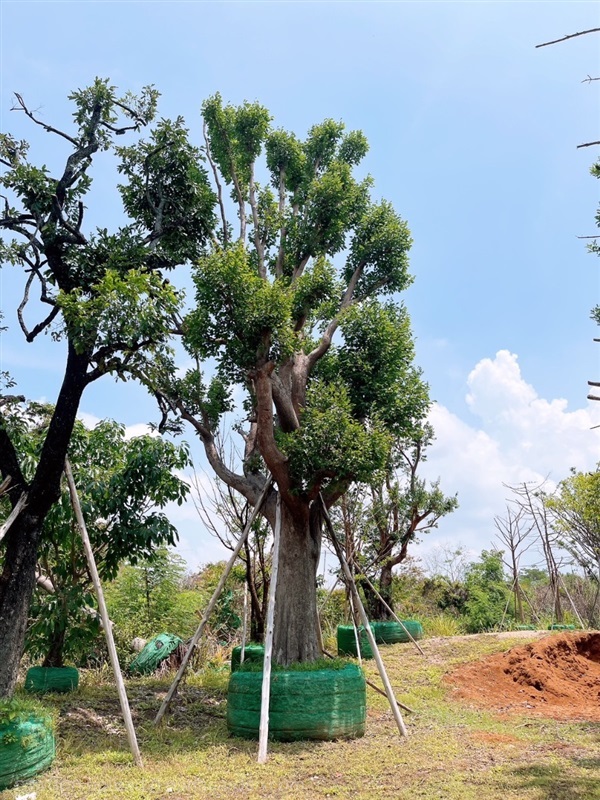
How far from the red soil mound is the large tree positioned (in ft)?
9.63

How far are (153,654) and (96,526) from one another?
120 inches

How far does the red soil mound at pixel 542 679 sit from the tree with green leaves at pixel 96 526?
479 centimetres

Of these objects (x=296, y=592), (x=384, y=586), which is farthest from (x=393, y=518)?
(x=296, y=592)

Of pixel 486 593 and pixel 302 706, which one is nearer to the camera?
pixel 302 706

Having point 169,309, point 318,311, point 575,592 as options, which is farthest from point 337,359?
point 575,592

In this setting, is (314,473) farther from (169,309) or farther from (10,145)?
(10,145)

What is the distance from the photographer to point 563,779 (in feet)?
15.1

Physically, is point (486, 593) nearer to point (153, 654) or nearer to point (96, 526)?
point (153, 654)

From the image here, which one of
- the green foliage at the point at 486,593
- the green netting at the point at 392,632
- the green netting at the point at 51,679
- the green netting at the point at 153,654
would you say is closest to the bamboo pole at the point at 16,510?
the green netting at the point at 51,679

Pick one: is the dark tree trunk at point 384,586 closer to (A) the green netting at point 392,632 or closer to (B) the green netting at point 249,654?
(A) the green netting at point 392,632

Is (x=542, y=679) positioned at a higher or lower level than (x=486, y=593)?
lower

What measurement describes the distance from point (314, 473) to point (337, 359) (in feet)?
6.90

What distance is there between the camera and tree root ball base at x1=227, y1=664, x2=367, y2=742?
6055 mm

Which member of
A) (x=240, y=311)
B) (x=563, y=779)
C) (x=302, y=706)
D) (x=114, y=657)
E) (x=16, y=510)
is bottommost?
(x=563, y=779)
